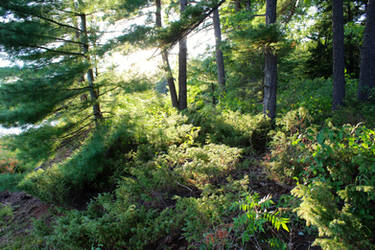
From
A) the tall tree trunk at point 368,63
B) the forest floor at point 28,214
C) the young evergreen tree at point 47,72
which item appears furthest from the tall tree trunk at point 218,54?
the forest floor at point 28,214

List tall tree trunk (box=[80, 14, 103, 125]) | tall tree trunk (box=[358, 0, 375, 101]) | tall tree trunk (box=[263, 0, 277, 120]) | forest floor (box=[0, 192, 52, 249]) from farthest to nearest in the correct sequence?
tall tree trunk (box=[358, 0, 375, 101]) < tall tree trunk (box=[263, 0, 277, 120]) < tall tree trunk (box=[80, 14, 103, 125]) < forest floor (box=[0, 192, 52, 249])

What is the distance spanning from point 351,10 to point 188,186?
38.6 feet

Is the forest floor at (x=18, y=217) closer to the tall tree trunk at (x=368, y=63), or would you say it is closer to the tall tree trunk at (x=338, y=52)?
the tall tree trunk at (x=338, y=52)

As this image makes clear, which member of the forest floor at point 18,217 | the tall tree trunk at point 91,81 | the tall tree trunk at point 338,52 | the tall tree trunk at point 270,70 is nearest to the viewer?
the forest floor at point 18,217

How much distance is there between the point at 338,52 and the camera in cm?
613

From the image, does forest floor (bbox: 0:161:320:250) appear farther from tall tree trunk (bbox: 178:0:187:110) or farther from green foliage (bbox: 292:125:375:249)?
tall tree trunk (bbox: 178:0:187:110)

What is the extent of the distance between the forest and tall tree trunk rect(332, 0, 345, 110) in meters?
0.03

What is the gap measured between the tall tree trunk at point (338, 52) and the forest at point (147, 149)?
29mm

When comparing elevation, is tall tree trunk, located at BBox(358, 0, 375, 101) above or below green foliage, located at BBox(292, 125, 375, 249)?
above

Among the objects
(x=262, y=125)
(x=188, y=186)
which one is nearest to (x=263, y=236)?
(x=188, y=186)

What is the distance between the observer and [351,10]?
10141mm

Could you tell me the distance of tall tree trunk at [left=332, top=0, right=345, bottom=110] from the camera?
595cm

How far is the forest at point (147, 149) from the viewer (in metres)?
2.36

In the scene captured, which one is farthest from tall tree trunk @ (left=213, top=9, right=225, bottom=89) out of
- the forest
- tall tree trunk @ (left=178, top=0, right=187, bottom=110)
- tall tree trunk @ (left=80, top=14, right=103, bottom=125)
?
tall tree trunk @ (left=80, top=14, right=103, bottom=125)
